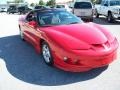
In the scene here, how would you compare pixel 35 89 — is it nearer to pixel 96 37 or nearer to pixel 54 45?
pixel 54 45

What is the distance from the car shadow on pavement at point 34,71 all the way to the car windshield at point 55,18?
107 cm

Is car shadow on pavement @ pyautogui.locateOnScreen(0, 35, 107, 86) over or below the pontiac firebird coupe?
below

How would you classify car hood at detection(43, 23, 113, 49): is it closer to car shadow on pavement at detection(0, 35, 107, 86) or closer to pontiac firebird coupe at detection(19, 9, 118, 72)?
pontiac firebird coupe at detection(19, 9, 118, 72)

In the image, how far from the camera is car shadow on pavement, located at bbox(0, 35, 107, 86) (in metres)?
5.75

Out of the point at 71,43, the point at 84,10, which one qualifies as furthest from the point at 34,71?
the point at 84,10

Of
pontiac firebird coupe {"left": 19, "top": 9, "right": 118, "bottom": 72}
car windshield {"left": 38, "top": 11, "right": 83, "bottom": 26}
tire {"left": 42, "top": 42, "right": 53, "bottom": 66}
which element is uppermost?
car windshield {"left": 38, "top": 11, "right": 83, "bottom": 26}

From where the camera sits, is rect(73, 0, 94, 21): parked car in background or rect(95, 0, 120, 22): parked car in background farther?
rect(73, 0, 94, 21): parked car in background

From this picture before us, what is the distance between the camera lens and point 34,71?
6.44 meters

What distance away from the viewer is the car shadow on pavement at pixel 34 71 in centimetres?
575

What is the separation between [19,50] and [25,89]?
3577 mm

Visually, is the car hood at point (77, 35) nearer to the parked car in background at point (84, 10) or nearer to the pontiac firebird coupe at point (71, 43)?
the pontiac firebird coupe at point (71, 43)

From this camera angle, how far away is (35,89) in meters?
5.28

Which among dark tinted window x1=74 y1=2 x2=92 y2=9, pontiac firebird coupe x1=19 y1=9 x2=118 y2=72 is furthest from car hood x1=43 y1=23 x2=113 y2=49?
dark tinted window x1=74 y1=2 x2=92 y2=9

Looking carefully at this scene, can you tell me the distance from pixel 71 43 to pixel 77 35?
1.52ft
